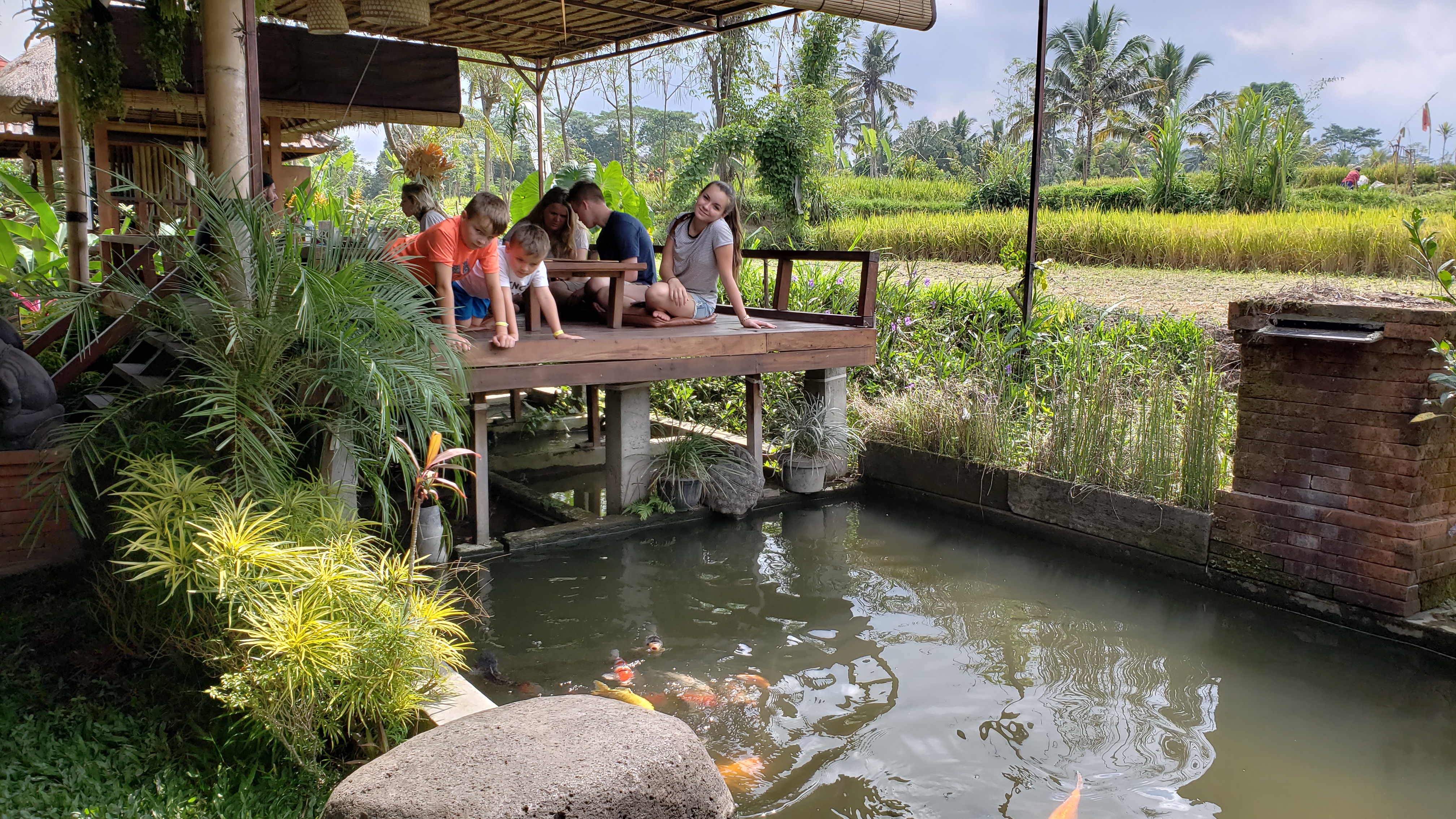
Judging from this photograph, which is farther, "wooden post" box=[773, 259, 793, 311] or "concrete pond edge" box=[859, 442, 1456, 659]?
"wooden post" box=[773, 259, 793, 311]

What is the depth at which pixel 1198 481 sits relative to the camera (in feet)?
16.9

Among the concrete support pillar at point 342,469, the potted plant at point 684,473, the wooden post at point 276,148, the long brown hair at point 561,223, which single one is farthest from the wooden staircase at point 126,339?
the potted plant at point 684,473

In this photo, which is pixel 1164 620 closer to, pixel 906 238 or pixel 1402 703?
pixel 1402 703

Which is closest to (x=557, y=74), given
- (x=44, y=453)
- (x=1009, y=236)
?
(x=1009, y=236)

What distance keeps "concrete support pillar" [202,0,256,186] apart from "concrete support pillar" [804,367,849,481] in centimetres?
398

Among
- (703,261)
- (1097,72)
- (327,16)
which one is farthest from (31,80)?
(1097,72)

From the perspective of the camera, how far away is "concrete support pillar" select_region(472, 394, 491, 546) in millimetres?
5344

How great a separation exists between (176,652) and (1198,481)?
487cm

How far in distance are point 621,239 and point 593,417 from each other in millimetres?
2078

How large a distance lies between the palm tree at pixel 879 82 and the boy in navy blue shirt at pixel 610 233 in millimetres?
57669

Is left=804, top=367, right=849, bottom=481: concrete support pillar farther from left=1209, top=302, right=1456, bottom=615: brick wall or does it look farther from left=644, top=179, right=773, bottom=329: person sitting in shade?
left=1209, top=302, right=1456, bottom=615: brick wall

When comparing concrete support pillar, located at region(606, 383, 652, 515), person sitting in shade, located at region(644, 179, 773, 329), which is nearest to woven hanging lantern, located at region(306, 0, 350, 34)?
person sitting in shade, located at region(644, 179, 773, 329)

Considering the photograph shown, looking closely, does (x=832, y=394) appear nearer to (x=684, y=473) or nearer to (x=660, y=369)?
(x=684, y=473)

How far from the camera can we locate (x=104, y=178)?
9047 mm
